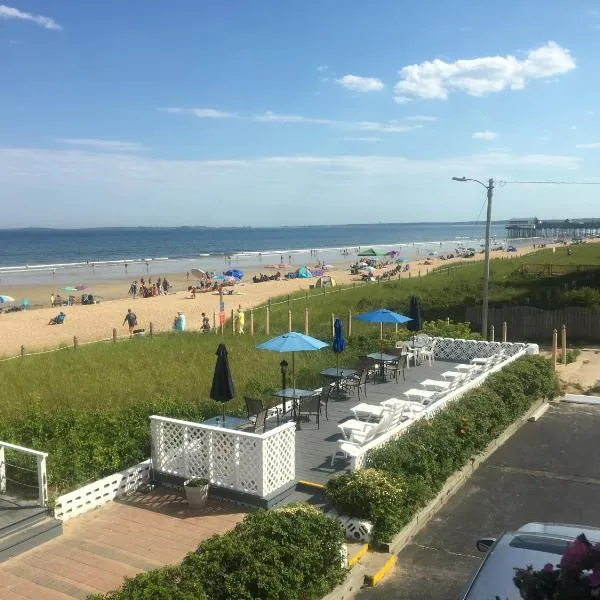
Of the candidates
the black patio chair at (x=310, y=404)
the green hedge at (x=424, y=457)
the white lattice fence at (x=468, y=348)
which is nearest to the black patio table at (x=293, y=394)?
the black patio chair at (x=310, y=404)

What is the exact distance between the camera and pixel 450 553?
8422 mm

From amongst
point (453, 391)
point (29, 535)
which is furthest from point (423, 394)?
point (29, 535)

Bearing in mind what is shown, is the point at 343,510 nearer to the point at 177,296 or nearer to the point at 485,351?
the point at 485,351

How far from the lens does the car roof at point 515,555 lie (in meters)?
5.25

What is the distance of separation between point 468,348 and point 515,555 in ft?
43.9

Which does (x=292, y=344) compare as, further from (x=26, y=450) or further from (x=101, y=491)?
(x=26, y=450)

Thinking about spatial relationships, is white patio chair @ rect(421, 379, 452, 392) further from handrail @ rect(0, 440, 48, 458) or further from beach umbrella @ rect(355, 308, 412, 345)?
handrail @ rect(0, 440, 48, 458)

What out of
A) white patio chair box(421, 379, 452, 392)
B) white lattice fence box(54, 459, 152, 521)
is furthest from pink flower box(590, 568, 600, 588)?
white patio chair box(421, 379, 452, 392)

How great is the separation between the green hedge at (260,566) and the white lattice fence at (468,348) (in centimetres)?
1179

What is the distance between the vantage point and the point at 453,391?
1280 cm

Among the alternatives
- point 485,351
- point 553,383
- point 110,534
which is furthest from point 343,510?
point 485,351

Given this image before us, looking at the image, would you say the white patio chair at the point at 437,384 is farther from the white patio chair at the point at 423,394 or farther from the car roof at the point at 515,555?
the car roof at the point at 515,555

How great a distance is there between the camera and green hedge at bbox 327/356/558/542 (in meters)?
8.43

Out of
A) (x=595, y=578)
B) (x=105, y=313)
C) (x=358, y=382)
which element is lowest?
(x=105, y=313)
